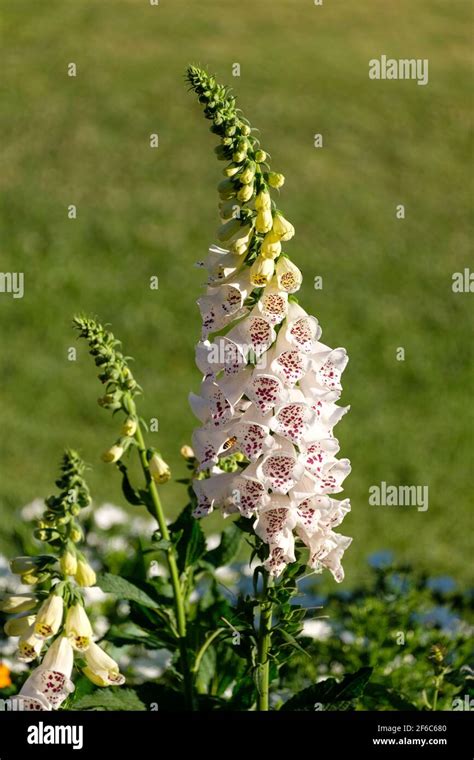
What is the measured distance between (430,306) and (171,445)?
307cm

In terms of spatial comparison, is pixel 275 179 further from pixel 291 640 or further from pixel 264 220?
pixel 291 640

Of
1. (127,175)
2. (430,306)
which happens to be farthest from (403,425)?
(127,175)

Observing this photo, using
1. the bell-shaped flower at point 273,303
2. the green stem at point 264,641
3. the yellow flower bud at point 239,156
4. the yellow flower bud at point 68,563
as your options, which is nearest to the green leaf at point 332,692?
the green stem at point 264,641

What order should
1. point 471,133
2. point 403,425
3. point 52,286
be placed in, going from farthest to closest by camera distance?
1. point 471,133
2. point 52,286
3. point 403,425

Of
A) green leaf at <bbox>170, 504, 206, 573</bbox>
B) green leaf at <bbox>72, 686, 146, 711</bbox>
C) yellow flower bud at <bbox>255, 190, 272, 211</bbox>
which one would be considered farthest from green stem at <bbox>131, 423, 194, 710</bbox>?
yellow flower bud at <bbox>255, 190, 272, 211</bbox>

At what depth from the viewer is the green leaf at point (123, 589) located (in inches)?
120

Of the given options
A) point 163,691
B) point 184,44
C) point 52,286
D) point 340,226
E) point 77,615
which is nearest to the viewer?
point 77,615

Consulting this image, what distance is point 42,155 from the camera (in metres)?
11.6

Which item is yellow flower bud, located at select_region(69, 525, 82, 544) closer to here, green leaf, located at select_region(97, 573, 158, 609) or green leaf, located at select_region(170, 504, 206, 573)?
green leaf, located at select_region(97, 573, 158, 609)

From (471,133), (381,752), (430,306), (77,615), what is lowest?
(381,752)

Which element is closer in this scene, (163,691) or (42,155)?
(163,691)

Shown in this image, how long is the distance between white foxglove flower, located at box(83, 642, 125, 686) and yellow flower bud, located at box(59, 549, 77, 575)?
0.65ft

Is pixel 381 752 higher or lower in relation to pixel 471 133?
lower

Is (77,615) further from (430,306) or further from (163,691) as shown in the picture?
Result: (430,306)
